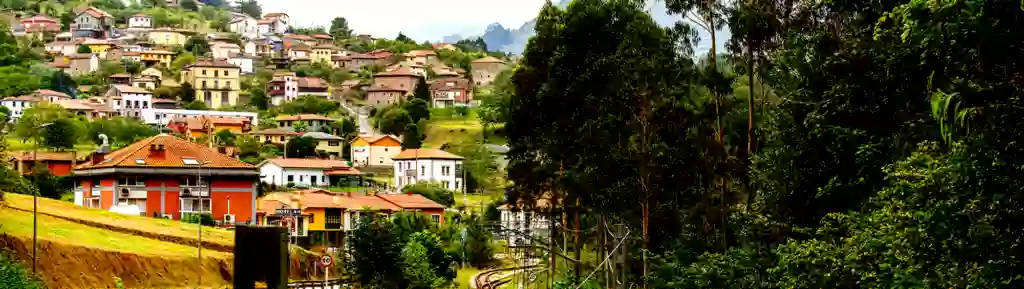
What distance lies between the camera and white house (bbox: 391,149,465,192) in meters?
59.0

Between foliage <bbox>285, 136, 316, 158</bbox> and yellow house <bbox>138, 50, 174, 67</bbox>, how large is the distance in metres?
46.4

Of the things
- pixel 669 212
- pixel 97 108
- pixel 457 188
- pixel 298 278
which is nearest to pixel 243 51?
pixel 97 108

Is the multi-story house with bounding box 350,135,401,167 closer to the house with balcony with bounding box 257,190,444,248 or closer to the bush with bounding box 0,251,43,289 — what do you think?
the house with balcony with bounding box 257,190,444,248

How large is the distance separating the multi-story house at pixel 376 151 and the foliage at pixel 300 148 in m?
2.61

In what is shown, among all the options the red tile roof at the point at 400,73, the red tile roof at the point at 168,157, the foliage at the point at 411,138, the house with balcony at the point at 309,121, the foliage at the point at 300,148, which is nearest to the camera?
the red tile roof at the point at 168,157

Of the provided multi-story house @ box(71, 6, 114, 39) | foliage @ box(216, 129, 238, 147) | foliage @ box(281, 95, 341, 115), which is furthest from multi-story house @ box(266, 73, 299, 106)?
multi-story house @ box(71, 6, 114, 39)

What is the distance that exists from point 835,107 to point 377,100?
83.6m

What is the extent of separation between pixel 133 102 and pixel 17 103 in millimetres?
8401

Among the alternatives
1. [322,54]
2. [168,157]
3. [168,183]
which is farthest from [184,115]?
[168,183]

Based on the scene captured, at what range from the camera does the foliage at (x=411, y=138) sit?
2746 inches

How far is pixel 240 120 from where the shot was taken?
76438 millimetres

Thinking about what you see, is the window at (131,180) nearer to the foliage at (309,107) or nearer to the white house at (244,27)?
the foliage at (309,107)

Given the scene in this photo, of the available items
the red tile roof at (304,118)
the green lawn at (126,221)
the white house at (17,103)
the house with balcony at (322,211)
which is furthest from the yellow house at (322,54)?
the green lawn at (126,221)

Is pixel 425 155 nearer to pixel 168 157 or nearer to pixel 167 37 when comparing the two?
pixel 168 157
